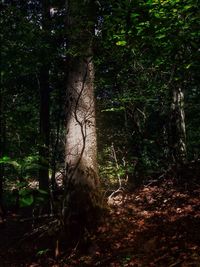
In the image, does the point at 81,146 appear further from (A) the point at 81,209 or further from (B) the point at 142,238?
(B) the point at 142,238

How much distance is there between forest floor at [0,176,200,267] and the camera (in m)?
6.20

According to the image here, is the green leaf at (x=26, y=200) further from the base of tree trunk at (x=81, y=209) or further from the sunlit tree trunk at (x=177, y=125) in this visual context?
the sunlit tree trunk at (x=177, y=125)

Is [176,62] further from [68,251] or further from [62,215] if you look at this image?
[68,251]

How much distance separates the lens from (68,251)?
7680 mm

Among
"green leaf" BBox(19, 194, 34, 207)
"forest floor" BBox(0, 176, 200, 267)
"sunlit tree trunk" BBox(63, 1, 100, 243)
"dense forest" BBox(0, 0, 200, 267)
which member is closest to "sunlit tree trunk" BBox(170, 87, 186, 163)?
"dense forest" BBox(0, 0, 200, 267)

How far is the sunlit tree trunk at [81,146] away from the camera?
26.2ft

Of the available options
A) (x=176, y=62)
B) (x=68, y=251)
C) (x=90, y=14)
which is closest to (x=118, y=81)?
(x=90, y=14)

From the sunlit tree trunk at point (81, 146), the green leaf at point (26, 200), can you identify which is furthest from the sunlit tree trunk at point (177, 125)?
the green leaf at point (26, 200)

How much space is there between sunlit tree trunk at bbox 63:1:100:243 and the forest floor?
0.50 m

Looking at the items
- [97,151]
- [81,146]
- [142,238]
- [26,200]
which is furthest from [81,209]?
[26,200]

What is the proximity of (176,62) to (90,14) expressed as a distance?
283cm

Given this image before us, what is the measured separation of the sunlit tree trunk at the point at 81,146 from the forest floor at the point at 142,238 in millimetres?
498

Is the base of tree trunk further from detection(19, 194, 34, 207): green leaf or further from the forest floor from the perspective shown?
detection(19, 194, 34, 207): green leaf

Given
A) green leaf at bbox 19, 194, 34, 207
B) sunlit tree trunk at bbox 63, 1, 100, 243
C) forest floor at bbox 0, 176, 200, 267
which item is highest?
sunlit tree trunk at bbox 63, 1, 100, 243
